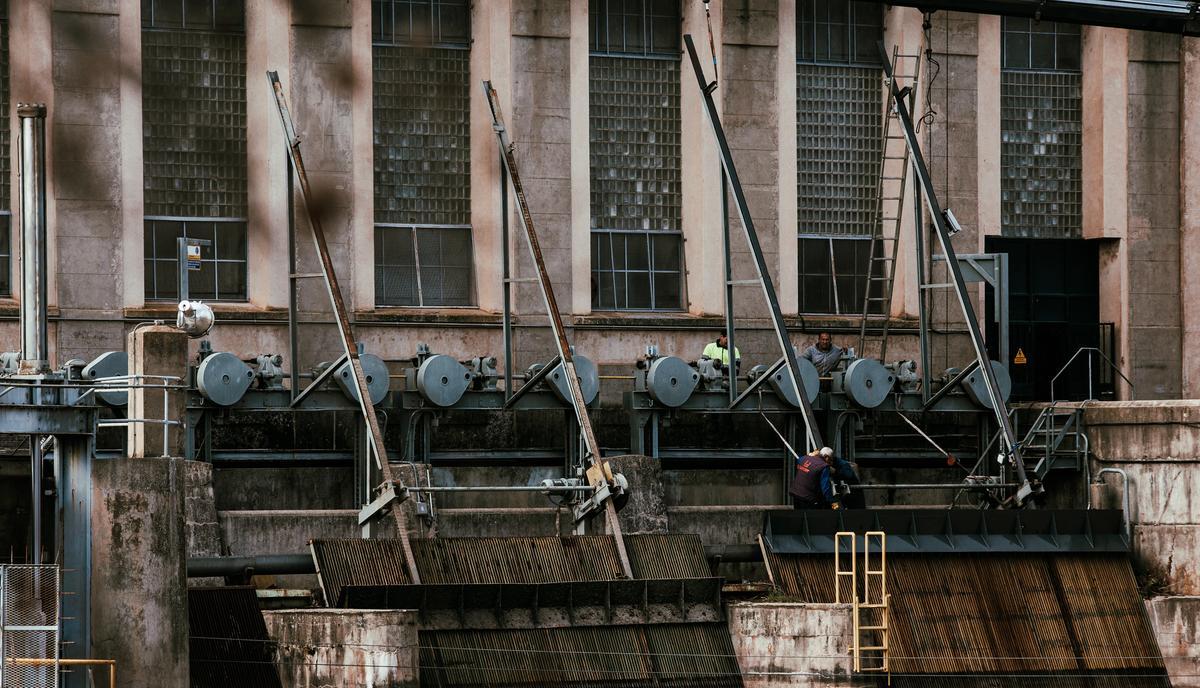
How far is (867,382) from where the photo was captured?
39.0 metres

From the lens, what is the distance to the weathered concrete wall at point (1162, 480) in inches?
1449

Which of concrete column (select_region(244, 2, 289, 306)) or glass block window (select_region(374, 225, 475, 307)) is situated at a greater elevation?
concrete column (select_region(244, 2, 289, 306))

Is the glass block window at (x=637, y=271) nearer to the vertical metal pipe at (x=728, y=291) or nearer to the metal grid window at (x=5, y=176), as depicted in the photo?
the vertical metal pipe at (x=728, y=291)

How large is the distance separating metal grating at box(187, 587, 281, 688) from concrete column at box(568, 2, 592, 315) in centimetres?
1199

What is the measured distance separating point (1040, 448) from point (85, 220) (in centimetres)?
1783

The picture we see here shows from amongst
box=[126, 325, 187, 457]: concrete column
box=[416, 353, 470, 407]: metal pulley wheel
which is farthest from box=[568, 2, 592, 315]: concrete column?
box=[126, 325, 187, 457]: concrete column

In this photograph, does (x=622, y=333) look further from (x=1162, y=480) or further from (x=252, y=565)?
(x=252, y=565)

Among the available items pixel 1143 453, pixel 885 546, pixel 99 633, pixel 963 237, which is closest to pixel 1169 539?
pixel 1143 453

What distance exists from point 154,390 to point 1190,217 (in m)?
24.1

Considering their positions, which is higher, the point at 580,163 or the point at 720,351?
the point at 580,163

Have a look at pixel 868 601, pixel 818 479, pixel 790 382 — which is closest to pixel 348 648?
pixel 868 601

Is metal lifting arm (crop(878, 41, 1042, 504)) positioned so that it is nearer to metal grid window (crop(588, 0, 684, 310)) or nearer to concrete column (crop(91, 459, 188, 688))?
metal grid window (crop(588, 0, 684, 310))

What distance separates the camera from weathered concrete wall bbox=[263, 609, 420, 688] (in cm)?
2964

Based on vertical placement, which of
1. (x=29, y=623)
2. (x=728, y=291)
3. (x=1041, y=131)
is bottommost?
(x=29, y=623)
